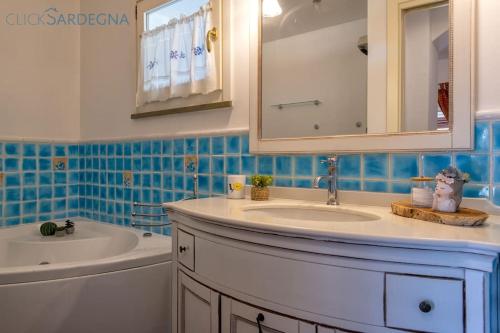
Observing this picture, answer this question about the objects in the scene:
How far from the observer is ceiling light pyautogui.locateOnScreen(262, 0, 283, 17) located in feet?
4.79

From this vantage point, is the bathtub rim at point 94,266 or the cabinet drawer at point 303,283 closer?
the cabinet drawer at point 303,283

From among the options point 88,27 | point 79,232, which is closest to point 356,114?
point 79,232

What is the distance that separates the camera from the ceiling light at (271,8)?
4.79 feet

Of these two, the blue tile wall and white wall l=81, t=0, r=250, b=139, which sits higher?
white wall l=81, t=0, r=250, b=139

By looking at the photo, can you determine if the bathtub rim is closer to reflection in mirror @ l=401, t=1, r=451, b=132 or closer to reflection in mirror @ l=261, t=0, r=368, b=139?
reflection in mirror @ l=261, t=0, r=368, b=139

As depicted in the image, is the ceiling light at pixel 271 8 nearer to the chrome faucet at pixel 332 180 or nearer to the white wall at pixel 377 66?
the white wall at pixel 377 66

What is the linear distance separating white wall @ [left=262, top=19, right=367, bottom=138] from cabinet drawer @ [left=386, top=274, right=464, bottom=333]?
643 mm

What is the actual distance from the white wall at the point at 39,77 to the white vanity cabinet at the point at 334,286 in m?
1.89

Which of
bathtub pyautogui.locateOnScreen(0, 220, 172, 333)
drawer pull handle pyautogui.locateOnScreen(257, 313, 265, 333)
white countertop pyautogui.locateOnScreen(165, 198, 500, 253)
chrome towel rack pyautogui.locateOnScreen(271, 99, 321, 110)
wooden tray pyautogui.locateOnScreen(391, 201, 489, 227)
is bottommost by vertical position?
bathtub pyautogui.locateOnScreen(0, 220, 172, 333)

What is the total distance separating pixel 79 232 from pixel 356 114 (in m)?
1.97

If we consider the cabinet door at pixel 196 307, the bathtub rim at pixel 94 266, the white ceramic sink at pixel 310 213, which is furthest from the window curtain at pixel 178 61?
the cabinet door at pixel 196 307

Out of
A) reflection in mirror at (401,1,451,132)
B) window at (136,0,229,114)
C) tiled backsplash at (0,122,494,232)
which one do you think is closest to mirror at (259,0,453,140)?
reflection in mirror at (401,1,451,132)

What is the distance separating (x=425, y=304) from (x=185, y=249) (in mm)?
760

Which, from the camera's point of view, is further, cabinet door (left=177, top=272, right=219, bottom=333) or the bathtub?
the bathtub
